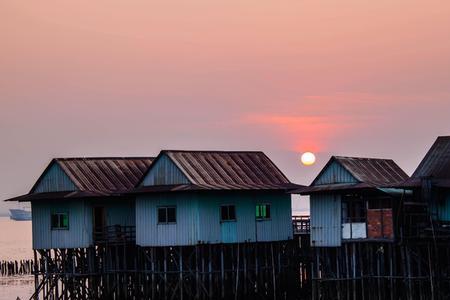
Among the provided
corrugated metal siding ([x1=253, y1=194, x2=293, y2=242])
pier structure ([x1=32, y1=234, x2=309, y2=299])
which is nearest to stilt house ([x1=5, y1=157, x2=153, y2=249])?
pier structure ([x1=32, y1=234, x2=309, y2=299])

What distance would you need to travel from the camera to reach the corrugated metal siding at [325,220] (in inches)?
2410

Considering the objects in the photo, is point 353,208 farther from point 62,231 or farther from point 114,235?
point 62,231

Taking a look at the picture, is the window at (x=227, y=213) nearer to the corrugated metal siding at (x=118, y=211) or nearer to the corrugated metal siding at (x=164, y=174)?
the corrugated metal siding at (x=164, y=174)

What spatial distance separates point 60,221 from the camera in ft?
225

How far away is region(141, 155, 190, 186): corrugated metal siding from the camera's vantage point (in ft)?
216

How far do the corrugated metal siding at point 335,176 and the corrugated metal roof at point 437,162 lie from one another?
3.40 metres

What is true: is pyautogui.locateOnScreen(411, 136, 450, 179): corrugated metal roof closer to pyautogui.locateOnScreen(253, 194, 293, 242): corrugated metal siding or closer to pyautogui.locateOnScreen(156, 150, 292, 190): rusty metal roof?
pyautogui.locateOnScreen(156, 150, 292, 190): rusty metal roof

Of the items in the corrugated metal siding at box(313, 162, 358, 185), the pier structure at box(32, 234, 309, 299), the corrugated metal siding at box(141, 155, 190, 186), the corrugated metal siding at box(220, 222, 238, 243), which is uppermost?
the corrugated metal siding at box(141, 155, 190, 186)

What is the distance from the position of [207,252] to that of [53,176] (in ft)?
35.4

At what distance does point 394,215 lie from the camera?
193 ft

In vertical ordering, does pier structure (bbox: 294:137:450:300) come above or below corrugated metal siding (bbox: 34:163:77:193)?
below

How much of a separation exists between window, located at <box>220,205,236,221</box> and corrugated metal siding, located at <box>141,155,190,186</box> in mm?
2793

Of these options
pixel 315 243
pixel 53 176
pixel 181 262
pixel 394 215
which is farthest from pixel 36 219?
pixel 394 215

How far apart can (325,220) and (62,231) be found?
53.9 feet
